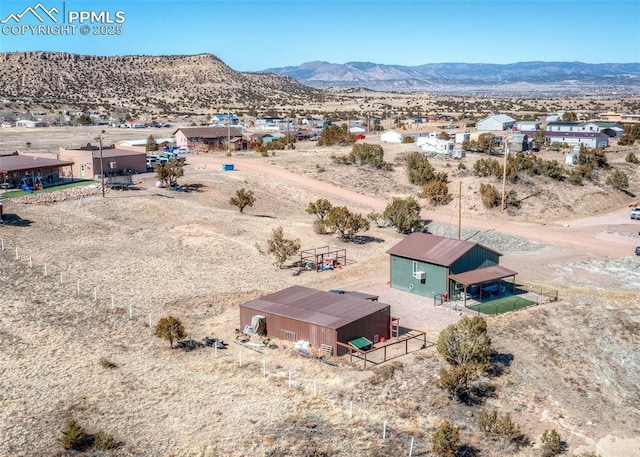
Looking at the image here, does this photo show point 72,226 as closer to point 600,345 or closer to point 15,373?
point 15,373

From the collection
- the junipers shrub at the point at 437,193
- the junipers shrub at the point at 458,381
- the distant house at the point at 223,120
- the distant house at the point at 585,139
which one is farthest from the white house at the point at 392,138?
the junipers shrub at the point at 458,381

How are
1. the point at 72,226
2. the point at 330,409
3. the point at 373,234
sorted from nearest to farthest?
the point at 330,409 < the point at 72,226 < the point at 373,234

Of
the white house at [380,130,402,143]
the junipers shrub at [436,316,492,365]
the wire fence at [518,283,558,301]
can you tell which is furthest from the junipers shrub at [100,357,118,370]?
the white house at [380,130,402,143]

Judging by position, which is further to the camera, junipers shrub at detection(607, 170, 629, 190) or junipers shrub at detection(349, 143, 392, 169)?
junipers shrub at detection(349, 143, 392, 169)

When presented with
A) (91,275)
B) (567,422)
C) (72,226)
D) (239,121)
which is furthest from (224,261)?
(239,121)

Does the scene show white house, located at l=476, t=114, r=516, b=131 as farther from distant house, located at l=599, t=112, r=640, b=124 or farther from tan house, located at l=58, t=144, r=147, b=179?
tan house, located at l=58, t=144, r=147, b=179

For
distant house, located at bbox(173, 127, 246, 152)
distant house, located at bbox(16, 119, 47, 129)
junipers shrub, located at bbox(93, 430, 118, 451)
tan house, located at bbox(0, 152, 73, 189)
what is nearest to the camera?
junipers shrub, located at bbox(93, 430, 118, 451)
